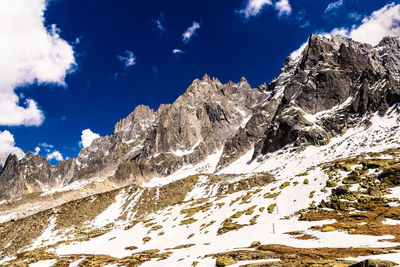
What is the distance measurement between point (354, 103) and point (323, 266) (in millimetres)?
166401

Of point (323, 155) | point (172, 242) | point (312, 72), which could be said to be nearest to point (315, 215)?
point (172, 242)

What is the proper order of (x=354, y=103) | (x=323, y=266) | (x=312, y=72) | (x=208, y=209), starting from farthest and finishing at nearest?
(x=312, y=72), (x=354, y=103), (x=208, y=209), (x=323, y=266)

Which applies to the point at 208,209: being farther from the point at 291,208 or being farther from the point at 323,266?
the point at 323,266

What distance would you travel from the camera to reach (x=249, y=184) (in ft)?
279

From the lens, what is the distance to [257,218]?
92.2ft

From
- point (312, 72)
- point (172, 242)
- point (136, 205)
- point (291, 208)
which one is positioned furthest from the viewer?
point (312, 72)

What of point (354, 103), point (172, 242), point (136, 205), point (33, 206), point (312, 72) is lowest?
point (172, 242)

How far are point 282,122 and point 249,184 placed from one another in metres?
94.9

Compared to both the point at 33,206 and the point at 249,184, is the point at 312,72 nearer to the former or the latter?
the point at 249,184

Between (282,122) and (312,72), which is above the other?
(312,72)

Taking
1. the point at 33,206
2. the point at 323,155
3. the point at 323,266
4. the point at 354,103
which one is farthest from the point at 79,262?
the point at 354,103

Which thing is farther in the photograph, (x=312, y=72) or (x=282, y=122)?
(x=312, y=72)

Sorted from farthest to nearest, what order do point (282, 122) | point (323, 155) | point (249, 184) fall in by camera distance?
point (282, 122), point (323, 155), point (249, 184)

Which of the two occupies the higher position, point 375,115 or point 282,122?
point 282,122
